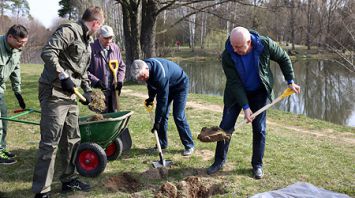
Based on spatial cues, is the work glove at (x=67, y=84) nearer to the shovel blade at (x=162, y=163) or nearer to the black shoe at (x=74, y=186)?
the black shoe at (x=74, y=186)

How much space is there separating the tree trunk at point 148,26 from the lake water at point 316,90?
358cm

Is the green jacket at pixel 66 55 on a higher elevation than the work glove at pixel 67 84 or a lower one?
higher

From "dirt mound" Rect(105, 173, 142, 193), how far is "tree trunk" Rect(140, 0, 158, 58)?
28.6 ft

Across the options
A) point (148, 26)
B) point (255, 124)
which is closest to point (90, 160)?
point (255, 124)

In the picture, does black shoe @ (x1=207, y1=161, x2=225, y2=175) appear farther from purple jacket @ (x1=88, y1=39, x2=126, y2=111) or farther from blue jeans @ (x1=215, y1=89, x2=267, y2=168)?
purple jacket @ (x1=88, y1=39, x2=126, y2=111)

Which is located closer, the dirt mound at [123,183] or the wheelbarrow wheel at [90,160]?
the dirt mound at [123,183]

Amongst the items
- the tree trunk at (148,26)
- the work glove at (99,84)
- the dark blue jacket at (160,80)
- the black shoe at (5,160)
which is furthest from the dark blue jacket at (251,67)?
the tree trunk at (148,26)

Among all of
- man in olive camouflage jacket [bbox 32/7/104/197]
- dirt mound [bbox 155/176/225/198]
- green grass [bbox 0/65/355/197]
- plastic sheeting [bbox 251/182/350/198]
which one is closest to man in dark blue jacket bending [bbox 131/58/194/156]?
green grass [bbox 0/65/355/197]

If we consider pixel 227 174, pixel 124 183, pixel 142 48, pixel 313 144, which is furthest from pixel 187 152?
pixel 142 48

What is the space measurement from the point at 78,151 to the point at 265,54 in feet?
7.41

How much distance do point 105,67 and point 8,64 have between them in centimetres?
117

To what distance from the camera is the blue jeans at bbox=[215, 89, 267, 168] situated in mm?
3846

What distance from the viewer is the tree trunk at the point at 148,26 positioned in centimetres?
1198

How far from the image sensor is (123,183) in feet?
12.9
